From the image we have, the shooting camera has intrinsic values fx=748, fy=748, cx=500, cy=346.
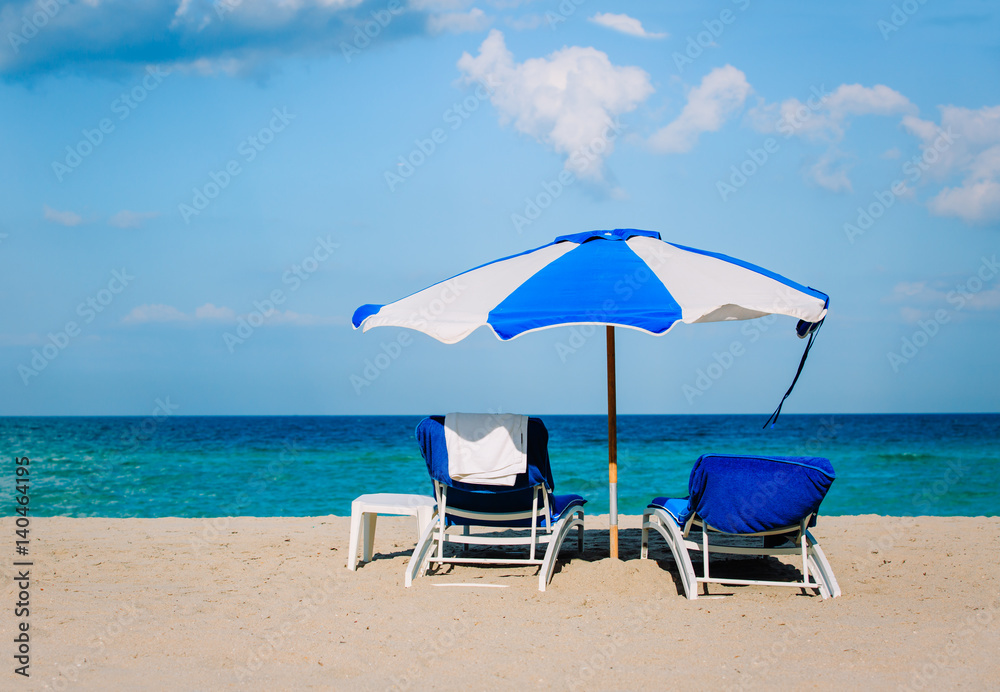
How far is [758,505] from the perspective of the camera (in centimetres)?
407

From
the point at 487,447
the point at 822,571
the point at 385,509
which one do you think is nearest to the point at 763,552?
the point at 822,571

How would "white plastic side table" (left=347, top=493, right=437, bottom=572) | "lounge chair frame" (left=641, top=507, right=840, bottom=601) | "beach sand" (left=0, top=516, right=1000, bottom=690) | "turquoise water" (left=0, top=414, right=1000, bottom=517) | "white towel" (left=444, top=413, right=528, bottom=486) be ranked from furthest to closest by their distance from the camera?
"turquoise water" (left=0, top=414, right=1000, bottom=517) → "white plastic side table" (left=347, top=493, right=437, bottom=572) → "white towel" (left=444, top=413, right=528, bottom=486) → "lounge chair frame" (left=641, top=507, right=840, bottom=601) → "beach sand" (left=0, top=516, right=1000, bottom=690)

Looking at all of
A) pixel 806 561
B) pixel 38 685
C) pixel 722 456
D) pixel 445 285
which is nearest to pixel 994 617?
pixel 806 561

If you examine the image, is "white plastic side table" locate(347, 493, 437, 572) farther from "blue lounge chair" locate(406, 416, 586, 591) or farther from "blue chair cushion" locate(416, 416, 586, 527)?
"blue chair cushion" locate(416, 416, 586, 527)

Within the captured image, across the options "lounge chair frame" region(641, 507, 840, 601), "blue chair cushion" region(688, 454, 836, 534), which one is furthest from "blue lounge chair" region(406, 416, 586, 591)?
"blue chair cushion" region(688, 454, 836, 534)

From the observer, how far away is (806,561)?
4262 millimetres

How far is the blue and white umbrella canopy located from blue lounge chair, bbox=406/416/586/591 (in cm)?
74

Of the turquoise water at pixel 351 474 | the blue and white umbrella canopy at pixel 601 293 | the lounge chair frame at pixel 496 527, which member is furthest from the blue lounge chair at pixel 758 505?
the turquoise water at pixel 351 474

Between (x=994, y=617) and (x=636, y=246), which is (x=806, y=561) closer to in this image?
(x=994, y=617)

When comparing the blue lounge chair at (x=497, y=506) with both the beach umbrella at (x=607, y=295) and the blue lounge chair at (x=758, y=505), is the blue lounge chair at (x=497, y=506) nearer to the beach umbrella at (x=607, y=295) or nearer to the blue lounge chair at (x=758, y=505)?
the beach umbrella at (x=607, y=295)

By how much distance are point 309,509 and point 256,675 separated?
388 inches

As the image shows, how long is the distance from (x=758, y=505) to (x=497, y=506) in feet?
5.02

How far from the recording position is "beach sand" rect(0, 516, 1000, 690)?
292 centimetres

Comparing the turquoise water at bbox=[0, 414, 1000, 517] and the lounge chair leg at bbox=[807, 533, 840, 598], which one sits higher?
the lounge chair leg at bbox=[807, 533, 840, 598]
